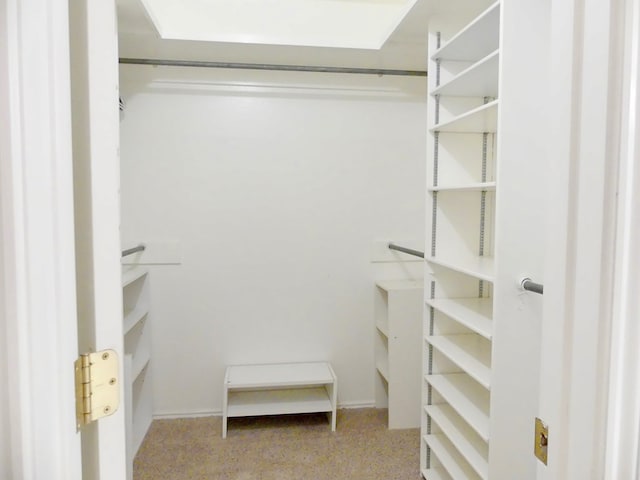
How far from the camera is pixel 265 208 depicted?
2.84 meters

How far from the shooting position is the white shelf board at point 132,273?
7.67ft

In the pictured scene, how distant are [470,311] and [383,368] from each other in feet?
3.59

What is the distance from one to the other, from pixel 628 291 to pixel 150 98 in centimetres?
273

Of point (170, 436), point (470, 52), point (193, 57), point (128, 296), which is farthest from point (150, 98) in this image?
point (170, 436)

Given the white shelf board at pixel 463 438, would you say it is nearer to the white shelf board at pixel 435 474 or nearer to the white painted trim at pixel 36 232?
the white shelf board at pixel 435 474

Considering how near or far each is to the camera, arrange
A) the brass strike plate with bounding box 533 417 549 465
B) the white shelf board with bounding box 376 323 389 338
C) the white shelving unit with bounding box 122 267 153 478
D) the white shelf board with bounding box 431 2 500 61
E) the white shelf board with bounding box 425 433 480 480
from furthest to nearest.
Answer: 1. the white shelf board with bounding box 376 323 389 338
2. the white shelving unit with bounding box 122 267 153 478
3. the white shelf board with bounding box 425 433 480 480
4. the white shelf board with bounding box 431 2 500 61
5. the brass strike plate with bounding box 533 417 549 465

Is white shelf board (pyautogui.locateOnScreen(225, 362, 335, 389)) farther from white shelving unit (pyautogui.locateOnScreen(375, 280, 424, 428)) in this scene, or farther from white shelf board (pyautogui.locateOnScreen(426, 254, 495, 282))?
white shelf board (pyautogui.locateOnScreen(426, 254, 495, 282))

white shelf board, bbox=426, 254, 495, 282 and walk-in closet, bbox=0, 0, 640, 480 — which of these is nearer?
walk-in closet, bbox=0, 0, 640, 480

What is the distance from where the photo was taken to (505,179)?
61.1 inches

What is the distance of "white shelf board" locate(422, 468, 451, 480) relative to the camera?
82.7 inches

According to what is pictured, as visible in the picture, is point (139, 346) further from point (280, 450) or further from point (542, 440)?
point (542, 440)

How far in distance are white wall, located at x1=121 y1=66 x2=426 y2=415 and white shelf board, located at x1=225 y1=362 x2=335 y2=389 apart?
0.30 ft

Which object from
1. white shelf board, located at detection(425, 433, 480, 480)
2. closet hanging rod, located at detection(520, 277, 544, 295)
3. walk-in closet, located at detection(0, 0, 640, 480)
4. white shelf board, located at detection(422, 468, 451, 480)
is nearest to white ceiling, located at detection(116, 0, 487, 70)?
walk-in closet, located at detection(0, 0, 640, 480)

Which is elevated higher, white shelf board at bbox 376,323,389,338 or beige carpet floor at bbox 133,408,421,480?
white shelf board at bbox 376,323,389,338
